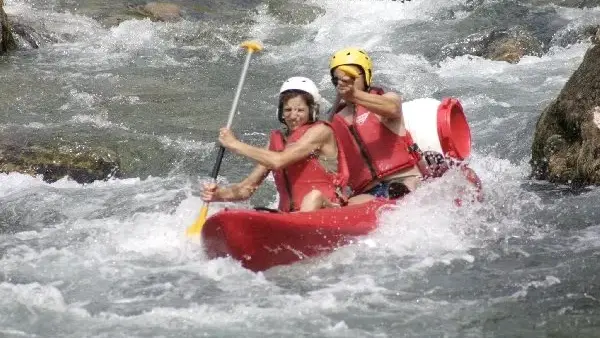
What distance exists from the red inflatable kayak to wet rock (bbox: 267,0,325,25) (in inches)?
426

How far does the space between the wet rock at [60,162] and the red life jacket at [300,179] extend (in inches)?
113

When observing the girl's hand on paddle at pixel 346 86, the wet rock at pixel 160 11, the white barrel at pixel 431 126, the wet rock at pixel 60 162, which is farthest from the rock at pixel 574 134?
the wet rock at pixel 160 11

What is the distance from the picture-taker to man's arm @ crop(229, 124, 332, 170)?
607cm

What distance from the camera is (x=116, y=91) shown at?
11.6 meters

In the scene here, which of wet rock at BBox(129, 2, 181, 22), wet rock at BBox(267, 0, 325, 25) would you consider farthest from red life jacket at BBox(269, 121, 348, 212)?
wet rock at BBox(267, 0, 325, 25)

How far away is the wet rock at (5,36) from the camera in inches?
509

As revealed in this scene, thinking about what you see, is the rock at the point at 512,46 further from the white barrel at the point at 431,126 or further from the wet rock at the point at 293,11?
the white barrel at the point at 431,126

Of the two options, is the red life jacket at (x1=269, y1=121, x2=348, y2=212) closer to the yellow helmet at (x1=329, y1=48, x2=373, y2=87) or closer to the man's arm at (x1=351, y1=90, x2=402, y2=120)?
the man's arm at (x1=351, y1=90, x2=402, y2=120)

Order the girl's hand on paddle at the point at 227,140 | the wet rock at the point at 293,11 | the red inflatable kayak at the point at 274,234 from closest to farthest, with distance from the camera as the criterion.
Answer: the red inflatable kayak at the point at 274,234 → the girl's hand on paddle at the point at 227,140 → the wet rock at the point at 293,11

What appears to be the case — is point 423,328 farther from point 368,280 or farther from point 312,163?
point 312,163

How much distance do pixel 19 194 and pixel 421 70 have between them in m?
6.16

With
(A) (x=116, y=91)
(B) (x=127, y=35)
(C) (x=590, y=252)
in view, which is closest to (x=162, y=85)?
(A) (x=116, y=91)

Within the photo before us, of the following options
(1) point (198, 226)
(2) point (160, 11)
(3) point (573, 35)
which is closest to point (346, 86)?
(1) point (198, 226)

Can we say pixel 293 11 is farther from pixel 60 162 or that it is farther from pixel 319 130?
pixel 319 130
